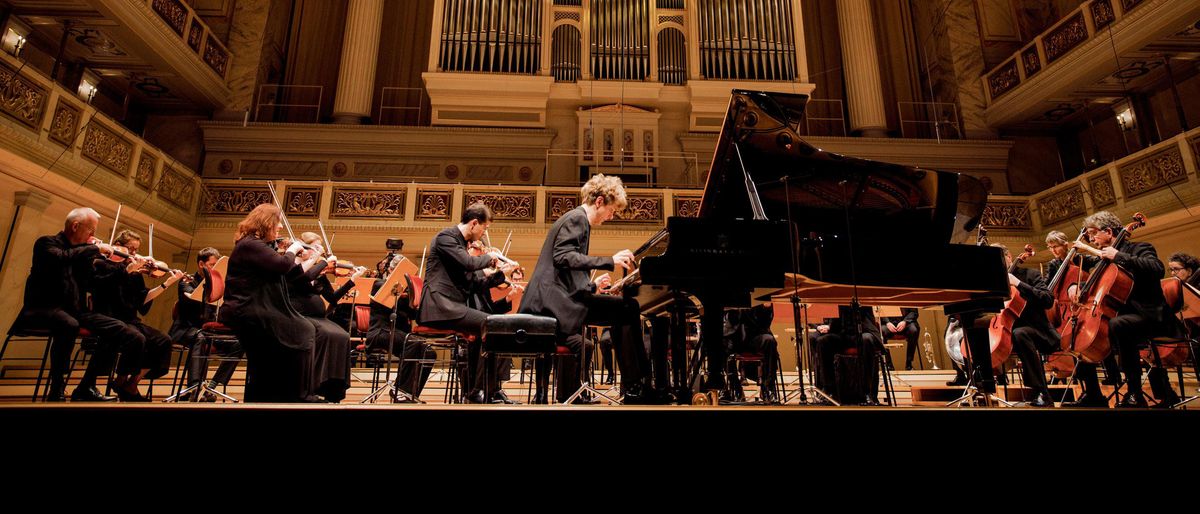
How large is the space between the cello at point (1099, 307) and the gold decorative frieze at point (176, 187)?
9549mm

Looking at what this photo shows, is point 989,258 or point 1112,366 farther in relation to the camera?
point 1112,366

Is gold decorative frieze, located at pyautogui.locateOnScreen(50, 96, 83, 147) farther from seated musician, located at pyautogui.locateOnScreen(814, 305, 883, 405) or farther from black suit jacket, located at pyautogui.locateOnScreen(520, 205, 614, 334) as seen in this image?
seated musician, located at pyautogui.locateOnScreen(814, 305, 883, 405)

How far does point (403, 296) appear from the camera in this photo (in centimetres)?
489

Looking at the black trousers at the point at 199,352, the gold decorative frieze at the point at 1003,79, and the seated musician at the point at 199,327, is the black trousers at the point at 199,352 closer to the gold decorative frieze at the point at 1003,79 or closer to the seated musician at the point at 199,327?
the seated musician at the point at 199,327

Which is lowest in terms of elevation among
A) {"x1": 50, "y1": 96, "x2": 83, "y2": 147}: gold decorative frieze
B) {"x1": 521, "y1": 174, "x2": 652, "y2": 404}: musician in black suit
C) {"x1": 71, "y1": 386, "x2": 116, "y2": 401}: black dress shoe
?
{"x1": 71, "y1": 386, "x2": 116, "y2": 401}: black dress shoe

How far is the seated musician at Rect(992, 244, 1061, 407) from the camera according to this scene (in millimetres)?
3832

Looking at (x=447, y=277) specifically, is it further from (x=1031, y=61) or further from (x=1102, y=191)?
(x=1031, y=61)

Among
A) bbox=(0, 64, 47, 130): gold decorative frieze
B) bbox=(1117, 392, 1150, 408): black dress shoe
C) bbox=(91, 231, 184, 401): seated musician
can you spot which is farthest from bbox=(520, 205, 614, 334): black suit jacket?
bbox=(0, 64, 47, 130): gold decorative frieze

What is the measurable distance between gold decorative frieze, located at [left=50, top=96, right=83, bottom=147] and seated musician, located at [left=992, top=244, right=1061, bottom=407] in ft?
28.7

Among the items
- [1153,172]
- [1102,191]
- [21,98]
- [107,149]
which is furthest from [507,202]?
[1153,172]
